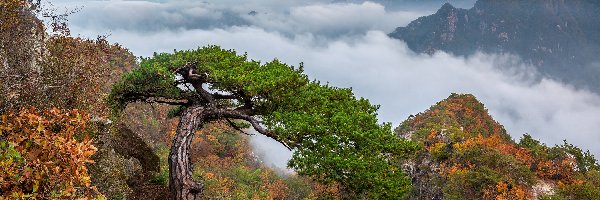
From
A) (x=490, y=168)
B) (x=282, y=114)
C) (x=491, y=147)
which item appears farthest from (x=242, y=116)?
(x=491, y=147)

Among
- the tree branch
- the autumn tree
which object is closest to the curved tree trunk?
the autumn tree

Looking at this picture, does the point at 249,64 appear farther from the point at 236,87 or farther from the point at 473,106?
the point at 473,106

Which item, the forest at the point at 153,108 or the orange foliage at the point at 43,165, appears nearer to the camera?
the orange foliage at the point at 43,165

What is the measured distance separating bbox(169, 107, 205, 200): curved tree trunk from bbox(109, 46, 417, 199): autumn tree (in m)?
0.03

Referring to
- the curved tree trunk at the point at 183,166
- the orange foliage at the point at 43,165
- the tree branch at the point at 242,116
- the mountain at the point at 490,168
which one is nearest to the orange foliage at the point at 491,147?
the mountain at the point at 490,168

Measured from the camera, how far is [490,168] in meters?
49.4

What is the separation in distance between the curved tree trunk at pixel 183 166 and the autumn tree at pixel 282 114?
0.10 feet

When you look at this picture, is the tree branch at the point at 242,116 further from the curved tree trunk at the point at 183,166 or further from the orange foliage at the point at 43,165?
the orange foliage at the point at 43,165

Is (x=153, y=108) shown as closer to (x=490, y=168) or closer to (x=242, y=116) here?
(x=242, y=116)

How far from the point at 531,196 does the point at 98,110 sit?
154 feet

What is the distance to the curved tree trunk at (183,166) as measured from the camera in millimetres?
14109

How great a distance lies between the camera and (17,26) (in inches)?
733

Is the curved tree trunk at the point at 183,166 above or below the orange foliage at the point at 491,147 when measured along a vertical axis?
above

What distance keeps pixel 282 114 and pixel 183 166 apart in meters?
3.77
